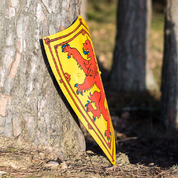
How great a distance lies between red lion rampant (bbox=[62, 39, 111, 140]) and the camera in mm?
1693

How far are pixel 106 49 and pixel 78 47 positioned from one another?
6040 millimetres

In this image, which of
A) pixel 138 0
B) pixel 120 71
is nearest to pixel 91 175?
pixel 120 71

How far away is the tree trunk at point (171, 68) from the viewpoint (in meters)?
3.35

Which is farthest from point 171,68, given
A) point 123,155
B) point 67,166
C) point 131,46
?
point 67,166

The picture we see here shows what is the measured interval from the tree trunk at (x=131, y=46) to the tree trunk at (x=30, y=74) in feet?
11.9

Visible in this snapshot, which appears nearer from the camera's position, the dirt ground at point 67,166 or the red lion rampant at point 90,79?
the dirt ground at point 67,166

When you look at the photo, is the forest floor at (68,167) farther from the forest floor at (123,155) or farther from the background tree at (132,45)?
the background tree at (132,45)

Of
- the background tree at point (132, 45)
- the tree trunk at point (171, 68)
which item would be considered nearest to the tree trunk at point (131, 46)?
the background tree at point (132, 45)

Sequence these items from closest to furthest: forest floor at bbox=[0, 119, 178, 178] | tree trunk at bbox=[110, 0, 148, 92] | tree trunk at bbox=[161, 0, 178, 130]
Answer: forest floor at bbox=[0, 119, 178, 178], tree trunk at bbox=[161, 0, 178, 130], tree trunk at bbox=[110, 0, 148, 92]

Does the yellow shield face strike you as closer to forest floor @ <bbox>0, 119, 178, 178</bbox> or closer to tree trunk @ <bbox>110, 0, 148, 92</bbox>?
forest floor @ <bbox>0, 119, 178, 178</bbox>

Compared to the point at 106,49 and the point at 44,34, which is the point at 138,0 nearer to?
A: the point at 106,49

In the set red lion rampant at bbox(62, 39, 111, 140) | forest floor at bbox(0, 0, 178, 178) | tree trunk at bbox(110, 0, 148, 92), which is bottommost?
forest floor at bbox(0, 0, 178, 178)

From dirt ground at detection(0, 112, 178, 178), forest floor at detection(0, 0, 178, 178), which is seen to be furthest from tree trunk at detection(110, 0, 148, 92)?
dirt ground at detection(0, 112, 178, 178)

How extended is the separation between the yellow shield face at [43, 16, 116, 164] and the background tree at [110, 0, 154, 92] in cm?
351
